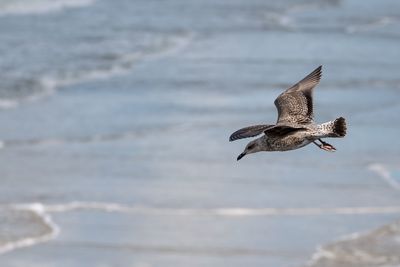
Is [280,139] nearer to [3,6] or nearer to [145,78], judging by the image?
[145,78]

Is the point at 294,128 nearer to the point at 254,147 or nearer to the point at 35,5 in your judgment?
the point at 254,147

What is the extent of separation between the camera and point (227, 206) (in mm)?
11977

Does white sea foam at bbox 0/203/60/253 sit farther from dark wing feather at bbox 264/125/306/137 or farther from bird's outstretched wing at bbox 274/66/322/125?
dark wing feather at bbox 264/125/306/137

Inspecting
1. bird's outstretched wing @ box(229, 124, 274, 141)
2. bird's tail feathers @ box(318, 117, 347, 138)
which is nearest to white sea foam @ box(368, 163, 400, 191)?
bird's tail feathers @ box(318, 117, 347, 138)

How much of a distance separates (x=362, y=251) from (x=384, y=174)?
7.38 ft

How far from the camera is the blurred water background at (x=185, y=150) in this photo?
1112 cm

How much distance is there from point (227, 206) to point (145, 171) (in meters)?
1.48

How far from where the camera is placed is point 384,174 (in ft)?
43.2

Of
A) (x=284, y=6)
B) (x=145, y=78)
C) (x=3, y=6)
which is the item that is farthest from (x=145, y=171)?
(x=284, y=6)

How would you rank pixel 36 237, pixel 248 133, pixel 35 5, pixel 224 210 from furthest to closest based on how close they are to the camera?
pixel 35 5
pixel 224 210
pixel 36 237
pixel 248 133

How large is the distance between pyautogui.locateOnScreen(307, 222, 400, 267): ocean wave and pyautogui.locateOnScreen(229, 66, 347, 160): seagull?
2.89 metres

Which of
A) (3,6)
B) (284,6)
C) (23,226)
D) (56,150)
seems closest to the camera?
(23,226)

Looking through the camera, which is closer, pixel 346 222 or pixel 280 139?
pixel 280 139

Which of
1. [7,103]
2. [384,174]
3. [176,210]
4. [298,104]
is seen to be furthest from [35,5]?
[298,104]
